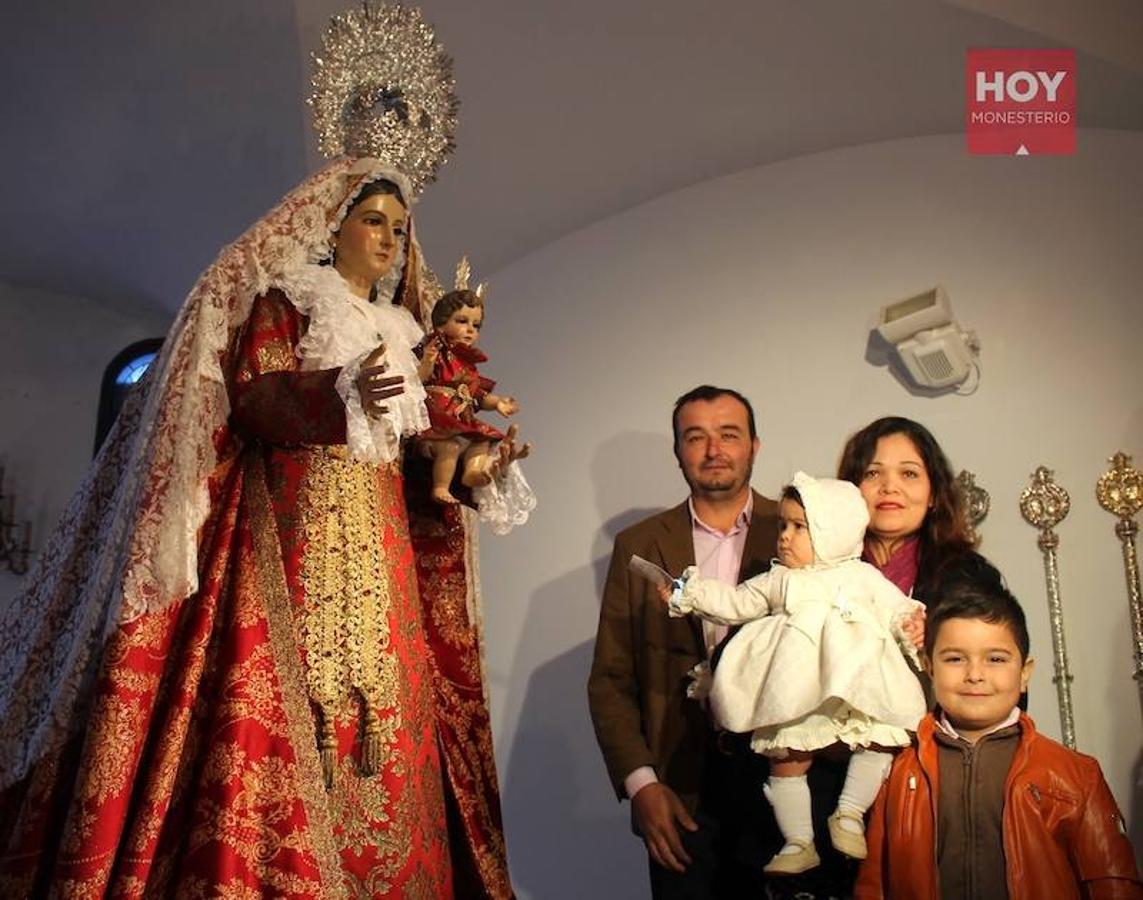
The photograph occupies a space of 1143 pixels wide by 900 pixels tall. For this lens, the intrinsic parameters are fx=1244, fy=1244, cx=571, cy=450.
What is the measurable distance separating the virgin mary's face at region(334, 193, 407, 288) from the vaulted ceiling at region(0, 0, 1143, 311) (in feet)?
3.77

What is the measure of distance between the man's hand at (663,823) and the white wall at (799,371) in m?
1.20

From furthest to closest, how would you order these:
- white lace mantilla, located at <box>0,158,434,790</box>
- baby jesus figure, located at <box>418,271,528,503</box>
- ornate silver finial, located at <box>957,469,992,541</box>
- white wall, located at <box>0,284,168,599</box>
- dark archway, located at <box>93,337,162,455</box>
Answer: dark archway, located at <box>93,337,162,455</box> < white wall, located at <box>0,284,168,599</box> < ornate silver finial, located at <box>957,469,992,541</box> < baby jesus figure, located at <box>418,271,528,503</box> < white lace mantilla, located at <box>0,158,434,790</box>

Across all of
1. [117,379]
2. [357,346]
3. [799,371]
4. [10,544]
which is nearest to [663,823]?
[357,346]

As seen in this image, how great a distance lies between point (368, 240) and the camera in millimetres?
2633

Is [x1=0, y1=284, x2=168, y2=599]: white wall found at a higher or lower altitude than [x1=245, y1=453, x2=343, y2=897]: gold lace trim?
higher

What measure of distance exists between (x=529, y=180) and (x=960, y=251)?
145 centimetres

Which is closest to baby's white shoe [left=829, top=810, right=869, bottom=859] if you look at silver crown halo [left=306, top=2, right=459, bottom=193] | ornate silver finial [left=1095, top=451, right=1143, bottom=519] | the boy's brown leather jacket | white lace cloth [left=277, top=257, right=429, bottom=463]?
the boy's brown leather jacket

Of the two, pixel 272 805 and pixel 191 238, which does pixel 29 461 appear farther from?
pixel 272 805

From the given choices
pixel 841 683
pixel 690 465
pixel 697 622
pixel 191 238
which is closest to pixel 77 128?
pixel 191 238

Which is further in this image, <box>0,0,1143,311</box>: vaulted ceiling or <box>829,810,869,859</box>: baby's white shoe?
<box>0,0,1143,311</box>: vaulted ceiling

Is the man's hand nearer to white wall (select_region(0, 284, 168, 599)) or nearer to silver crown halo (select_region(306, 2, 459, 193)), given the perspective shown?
silver crown halo (select_region(306, 2, 459, 193))

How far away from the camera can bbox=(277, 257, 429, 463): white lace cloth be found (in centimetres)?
220

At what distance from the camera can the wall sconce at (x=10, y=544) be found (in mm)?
4980

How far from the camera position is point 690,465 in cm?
315
